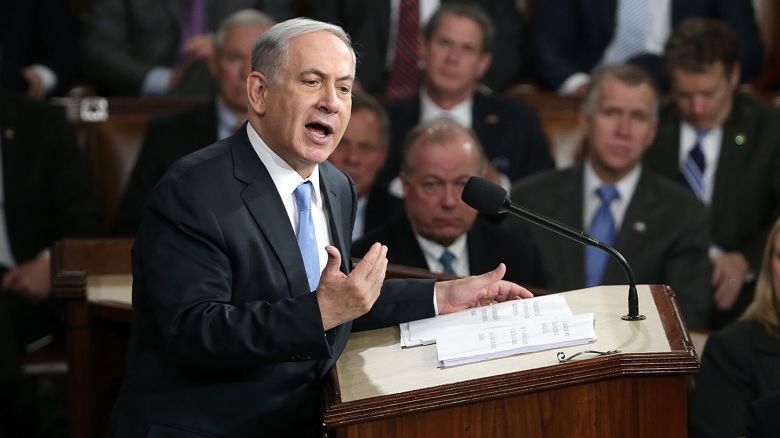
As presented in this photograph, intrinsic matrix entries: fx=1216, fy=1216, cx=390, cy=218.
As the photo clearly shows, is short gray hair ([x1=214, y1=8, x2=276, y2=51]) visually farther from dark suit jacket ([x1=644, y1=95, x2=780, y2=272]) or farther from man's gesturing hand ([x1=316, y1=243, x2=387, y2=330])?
man's gesturing hand ([x1=316, y1=243, x2=387, y2=330])

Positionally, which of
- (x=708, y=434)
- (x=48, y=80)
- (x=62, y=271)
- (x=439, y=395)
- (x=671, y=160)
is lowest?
(x=708, y=434)

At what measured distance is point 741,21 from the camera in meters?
4.66

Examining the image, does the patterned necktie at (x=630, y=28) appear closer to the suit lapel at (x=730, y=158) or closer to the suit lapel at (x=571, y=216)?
the suit lapel at (x=730, y=158)

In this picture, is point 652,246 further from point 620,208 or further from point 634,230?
point 620,208

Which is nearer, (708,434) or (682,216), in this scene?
(708,434)

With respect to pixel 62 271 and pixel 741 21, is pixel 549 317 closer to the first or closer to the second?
pixel 62 271

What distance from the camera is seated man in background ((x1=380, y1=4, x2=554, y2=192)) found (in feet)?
13.4

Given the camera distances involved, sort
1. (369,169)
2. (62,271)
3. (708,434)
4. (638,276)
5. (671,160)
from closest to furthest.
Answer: (708,434) < (62,271) < (638,276) < (369,169) < (671,160)

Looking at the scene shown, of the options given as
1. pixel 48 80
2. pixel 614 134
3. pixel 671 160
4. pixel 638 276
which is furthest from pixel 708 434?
pixel 48 80

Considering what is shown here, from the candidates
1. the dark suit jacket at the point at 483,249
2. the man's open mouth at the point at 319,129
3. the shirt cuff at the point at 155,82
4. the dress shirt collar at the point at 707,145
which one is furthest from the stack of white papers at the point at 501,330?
the shirt cuff at the point at 155,82

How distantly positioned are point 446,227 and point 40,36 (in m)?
2.18

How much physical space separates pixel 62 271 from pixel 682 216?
1.80 metres

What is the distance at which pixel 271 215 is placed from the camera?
1.88 meters

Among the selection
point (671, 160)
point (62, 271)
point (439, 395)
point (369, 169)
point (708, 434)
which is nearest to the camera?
point (439, 395)
